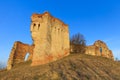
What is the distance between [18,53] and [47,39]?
11.0 meters

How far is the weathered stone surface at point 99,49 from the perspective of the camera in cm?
4750

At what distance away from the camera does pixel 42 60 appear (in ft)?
86.8

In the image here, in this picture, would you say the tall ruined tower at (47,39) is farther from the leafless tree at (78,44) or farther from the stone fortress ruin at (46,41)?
the leafless tree at (78,44)

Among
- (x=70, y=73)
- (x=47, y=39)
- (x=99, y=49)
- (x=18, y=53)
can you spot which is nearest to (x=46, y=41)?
(x=47, y=39)

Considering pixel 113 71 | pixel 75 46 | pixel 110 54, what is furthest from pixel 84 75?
pixel 110 54

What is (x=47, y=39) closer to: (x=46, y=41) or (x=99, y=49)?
(x=46, y=41)

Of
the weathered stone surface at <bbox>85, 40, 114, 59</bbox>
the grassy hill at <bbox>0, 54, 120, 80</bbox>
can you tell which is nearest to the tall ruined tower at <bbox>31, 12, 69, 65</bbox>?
the grassy hill at <bbox>0, 54, 120, 80</bbox>

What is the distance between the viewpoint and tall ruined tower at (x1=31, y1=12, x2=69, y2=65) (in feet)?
88.3

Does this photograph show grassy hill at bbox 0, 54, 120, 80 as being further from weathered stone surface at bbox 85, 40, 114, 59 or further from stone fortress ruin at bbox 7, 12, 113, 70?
weathered stone surface at bbox 85, 40, 114, 59

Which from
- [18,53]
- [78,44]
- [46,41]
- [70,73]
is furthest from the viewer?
[78,44]

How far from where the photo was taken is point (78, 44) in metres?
44.2

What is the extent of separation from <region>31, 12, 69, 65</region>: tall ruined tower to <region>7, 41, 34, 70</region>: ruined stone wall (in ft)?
26.7

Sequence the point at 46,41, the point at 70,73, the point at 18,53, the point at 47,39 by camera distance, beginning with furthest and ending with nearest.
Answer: the point at 18,53, the point at 47,39, the point at 46,41, the point at 70,73

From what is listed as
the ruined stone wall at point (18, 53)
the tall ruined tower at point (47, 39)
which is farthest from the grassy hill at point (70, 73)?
the ruined stone wall at point (18, 53)
